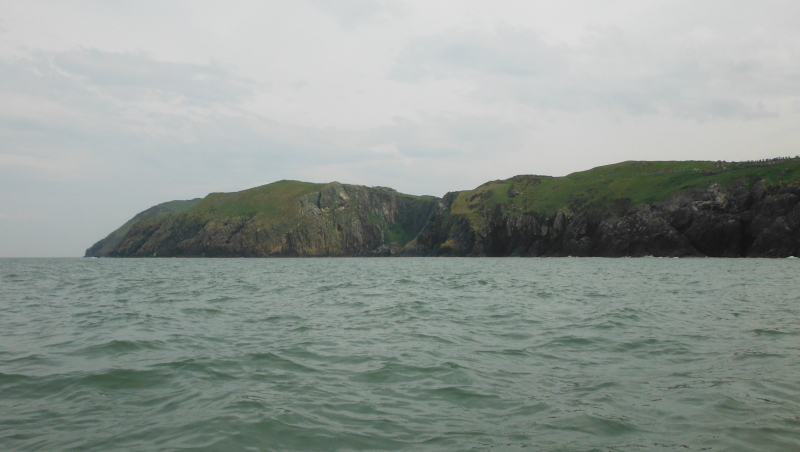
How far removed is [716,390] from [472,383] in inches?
185

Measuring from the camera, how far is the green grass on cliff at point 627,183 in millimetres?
125812

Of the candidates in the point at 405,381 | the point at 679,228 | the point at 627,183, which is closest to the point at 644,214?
the point at 679,228

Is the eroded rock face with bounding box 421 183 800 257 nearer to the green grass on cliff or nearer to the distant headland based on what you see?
the distant headland

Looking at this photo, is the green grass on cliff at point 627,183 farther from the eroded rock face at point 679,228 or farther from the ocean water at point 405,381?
the ocean water at point 405,381

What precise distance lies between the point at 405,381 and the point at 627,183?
164296mm

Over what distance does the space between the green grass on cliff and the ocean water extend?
419ft

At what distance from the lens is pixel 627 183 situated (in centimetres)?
15825

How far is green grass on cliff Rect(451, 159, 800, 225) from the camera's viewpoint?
126 m

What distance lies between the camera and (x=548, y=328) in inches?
698

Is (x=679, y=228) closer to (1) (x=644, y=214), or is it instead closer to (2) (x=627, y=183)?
(1) (x=644, y=214)

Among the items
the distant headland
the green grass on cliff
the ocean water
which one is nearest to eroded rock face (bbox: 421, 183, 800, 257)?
the distant headland

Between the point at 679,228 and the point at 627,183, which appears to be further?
the point at 627,183

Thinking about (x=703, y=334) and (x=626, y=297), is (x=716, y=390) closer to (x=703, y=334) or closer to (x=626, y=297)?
(x=703, y=334)

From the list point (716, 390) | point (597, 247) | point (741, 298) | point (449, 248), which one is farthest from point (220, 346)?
point (449, 248)
